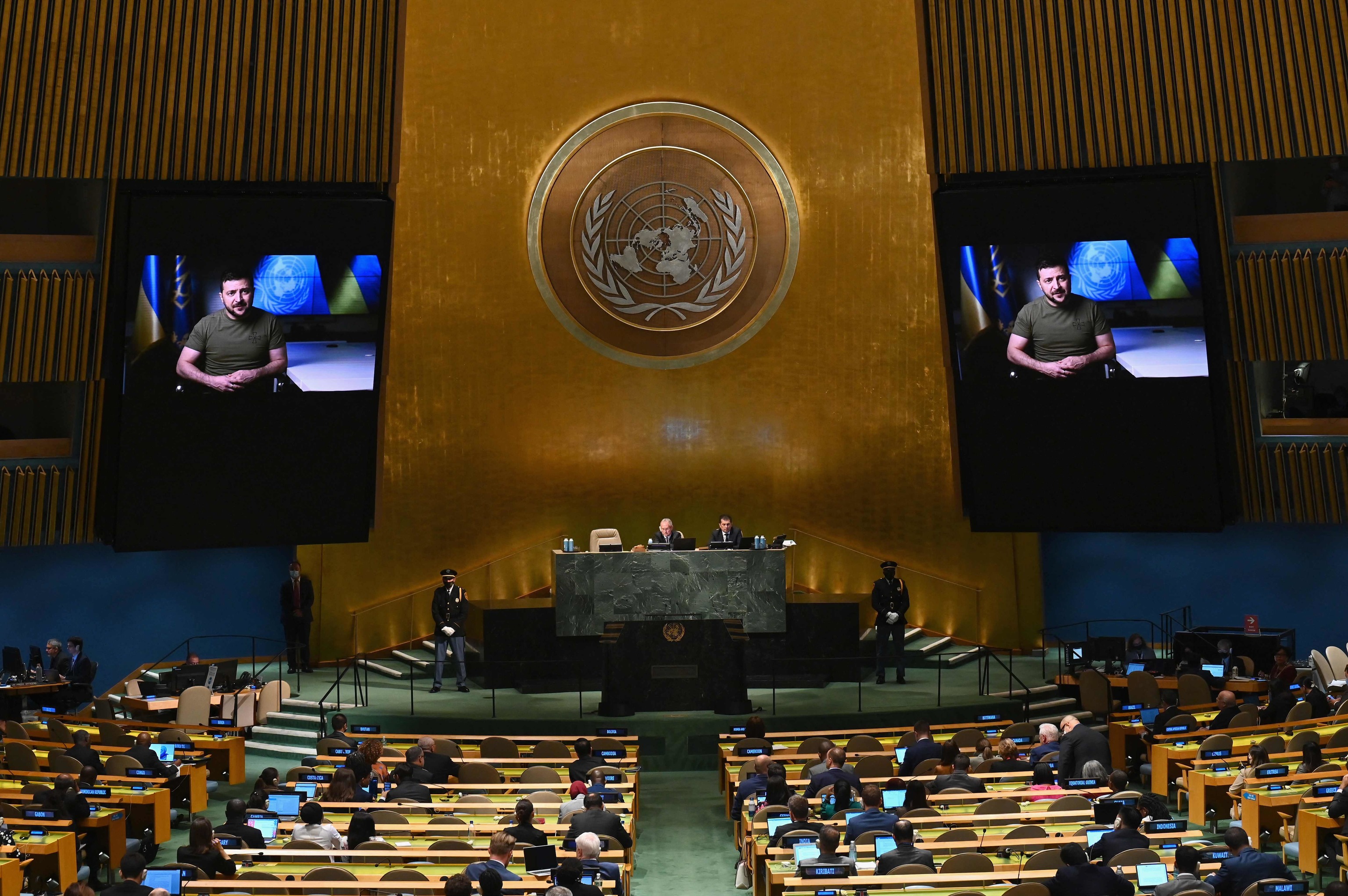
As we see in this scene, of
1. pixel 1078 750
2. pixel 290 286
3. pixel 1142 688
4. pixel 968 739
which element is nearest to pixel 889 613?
pixel 1142 688

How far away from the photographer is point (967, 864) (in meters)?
8.80

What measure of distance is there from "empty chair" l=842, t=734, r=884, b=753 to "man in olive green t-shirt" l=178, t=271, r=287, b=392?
731 centimetres

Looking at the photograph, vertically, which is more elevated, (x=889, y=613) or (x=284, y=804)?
(x=889, y=613)

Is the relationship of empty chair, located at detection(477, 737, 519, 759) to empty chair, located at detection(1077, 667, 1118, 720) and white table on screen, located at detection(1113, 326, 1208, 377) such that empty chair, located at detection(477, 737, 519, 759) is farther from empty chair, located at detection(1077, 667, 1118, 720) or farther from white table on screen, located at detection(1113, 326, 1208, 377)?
A: white table on screen, located at detection(1113, 326, 1208, 377)

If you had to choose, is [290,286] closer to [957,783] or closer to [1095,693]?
[957,783]

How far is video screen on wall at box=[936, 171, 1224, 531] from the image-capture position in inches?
617

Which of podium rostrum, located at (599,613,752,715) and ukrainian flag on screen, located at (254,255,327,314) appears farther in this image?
ukrainian flag on screen, located at (254,255,327,314)

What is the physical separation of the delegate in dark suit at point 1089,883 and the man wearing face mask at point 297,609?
1248 cm

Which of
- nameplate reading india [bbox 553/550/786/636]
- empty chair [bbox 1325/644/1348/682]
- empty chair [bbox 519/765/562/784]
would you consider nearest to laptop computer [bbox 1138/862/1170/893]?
empty chair [bbox 519/765/562/784]

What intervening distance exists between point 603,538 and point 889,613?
11.7ft

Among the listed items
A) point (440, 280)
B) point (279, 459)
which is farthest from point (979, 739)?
point (440, 280)

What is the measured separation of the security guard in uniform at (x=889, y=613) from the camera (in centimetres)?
1727

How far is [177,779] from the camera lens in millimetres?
12828

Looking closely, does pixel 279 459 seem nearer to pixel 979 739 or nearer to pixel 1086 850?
pixel 979 739
